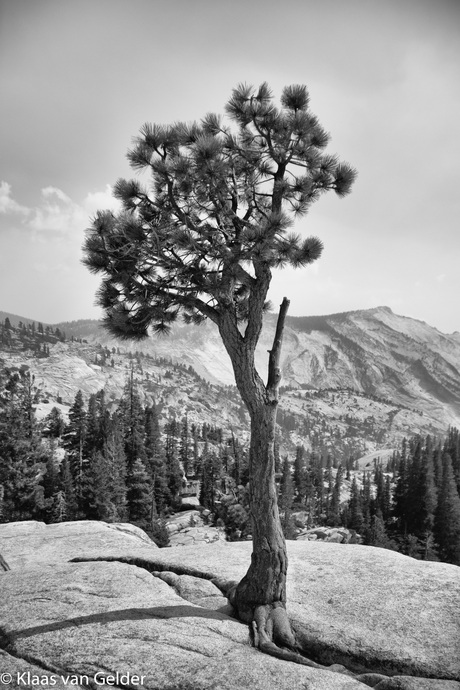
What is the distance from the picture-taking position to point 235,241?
946 centimetres

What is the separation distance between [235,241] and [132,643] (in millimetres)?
8477

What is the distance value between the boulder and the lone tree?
1.45 meters

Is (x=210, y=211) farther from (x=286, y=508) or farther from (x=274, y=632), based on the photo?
(x=286, y=508)

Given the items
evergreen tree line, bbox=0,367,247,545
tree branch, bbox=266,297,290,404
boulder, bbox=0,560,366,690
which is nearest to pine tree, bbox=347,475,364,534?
evergreen tree line, bbox=0,367,247,545

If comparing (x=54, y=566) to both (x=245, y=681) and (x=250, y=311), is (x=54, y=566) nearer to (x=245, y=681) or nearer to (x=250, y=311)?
(x=245, y=681)

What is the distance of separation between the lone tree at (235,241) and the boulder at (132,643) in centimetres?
145

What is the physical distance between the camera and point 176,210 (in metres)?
9.91

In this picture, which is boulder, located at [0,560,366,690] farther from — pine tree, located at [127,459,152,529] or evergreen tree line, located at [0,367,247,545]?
pine tree, located at [127,459,152,529]

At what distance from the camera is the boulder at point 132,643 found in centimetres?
690

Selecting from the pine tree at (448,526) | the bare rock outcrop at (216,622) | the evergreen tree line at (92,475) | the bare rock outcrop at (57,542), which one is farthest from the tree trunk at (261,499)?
the pine tree at (448,526)

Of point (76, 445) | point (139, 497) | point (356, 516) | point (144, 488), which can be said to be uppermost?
point (76, 445)

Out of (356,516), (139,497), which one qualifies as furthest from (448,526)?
(139,497)

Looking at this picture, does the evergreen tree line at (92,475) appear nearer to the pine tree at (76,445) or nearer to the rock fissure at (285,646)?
the pine tree at (76,445)

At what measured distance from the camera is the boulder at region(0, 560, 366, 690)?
6898mm
